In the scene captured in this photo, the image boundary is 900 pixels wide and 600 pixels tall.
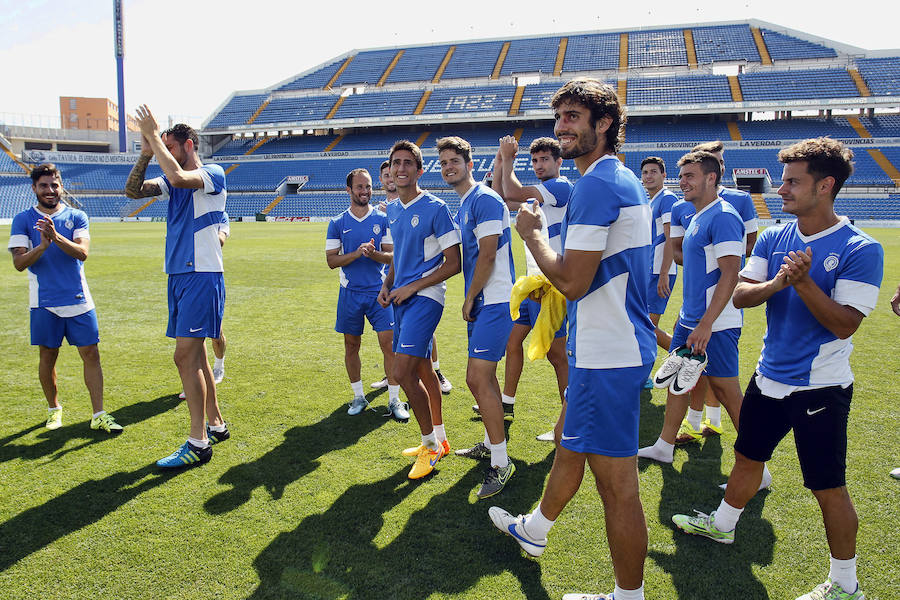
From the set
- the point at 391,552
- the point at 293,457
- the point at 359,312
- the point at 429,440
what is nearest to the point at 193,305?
the point at 293,457

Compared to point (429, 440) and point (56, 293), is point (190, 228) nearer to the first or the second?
point (56, 293)

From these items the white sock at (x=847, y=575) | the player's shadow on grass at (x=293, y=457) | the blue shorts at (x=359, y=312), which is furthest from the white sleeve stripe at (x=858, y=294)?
the blue shorts at (x=359, y=312)

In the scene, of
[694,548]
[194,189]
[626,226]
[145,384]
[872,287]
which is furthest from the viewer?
[145,384]

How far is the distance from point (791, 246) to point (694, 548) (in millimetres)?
1740

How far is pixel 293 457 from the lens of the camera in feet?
13.7

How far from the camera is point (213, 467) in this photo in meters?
3.99

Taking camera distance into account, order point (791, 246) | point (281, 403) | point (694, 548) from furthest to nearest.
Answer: point (281, 403) < point (694, 548) < point (791, 246)

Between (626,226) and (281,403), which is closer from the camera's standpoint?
(626,226)

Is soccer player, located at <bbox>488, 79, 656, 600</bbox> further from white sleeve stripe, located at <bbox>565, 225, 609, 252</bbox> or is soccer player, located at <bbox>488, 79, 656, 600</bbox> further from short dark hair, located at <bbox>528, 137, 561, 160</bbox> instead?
short dark hair, located at <bbox>528, 137, 561, 160</bbox>

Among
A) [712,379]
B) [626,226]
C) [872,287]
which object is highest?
[626,226]

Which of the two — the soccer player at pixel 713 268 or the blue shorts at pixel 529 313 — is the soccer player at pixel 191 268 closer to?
the blue shorts at pixel 529 313

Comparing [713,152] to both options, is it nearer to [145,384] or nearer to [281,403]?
[281,403]

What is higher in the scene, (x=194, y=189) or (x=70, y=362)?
(x=194, y=189)

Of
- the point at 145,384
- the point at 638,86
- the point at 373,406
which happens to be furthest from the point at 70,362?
the point at 638,86
